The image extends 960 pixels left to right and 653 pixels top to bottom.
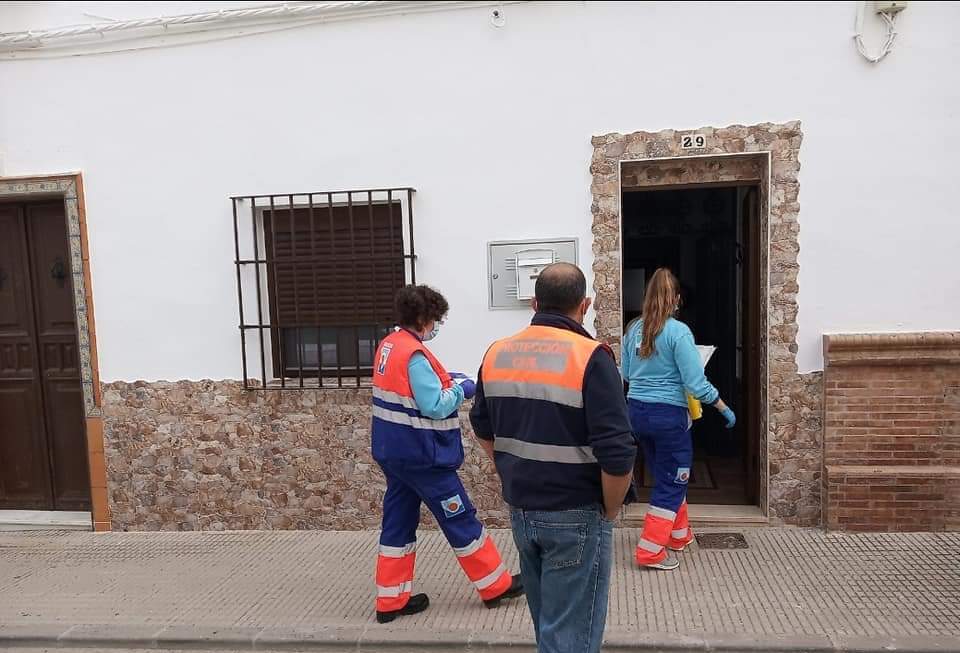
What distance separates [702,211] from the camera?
686cm

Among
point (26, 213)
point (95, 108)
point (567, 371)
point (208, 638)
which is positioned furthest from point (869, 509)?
point (26, 213)

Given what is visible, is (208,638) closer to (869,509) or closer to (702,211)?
(869,509)

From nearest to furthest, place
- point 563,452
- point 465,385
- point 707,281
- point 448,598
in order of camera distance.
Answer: point 563,452 < point 465,385 < point 448,598 < point 707,281

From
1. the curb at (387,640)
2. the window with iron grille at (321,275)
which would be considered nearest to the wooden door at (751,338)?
the curb at (387,640)

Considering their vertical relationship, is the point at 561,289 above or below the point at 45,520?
above

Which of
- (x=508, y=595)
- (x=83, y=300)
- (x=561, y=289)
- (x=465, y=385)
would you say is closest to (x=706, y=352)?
(x=465, y=385)

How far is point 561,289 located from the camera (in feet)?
8.68

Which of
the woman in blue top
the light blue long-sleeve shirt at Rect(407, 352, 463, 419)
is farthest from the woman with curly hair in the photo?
the woman in blue top

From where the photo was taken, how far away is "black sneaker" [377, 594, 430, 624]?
3.72m

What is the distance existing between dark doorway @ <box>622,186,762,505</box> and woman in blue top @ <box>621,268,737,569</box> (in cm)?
125

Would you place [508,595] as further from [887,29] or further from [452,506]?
[887,29]

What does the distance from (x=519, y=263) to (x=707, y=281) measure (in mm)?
3092

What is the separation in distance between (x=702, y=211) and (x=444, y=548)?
4.12 meters

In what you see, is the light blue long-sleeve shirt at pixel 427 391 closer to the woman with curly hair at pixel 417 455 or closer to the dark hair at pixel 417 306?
the woman with curly hair at pixel 417 455
